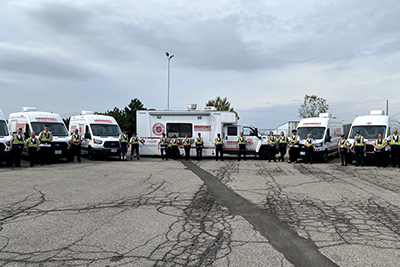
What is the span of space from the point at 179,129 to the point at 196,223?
47.7ft

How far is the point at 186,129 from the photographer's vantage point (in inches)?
803

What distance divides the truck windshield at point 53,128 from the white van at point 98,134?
1.59 metres

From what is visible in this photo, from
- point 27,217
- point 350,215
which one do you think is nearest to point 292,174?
point 350,215

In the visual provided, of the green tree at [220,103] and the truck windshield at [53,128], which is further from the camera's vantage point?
the green tree at [220,103]

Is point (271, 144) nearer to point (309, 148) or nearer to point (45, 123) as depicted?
point (309, 148)

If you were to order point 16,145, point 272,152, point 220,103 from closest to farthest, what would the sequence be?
point 16,145
point 272,152
point 220,103

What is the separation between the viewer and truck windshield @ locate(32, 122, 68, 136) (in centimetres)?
1677

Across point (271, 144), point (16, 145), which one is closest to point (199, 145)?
point (271, 144)

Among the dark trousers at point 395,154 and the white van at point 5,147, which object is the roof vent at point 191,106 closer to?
the white van at point 5,147

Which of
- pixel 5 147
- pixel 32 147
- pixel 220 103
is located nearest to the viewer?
pixel 5 147

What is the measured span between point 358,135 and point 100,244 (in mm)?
14762


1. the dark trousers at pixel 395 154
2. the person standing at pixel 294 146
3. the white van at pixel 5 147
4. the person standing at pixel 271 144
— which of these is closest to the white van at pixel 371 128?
the dark trousers at pixel 395 154

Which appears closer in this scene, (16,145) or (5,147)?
(5,147)

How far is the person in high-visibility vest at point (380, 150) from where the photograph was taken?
52.4ft
